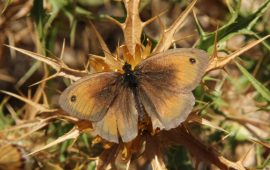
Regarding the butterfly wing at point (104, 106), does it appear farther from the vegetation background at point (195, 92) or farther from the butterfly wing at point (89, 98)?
the vegetation background at point (195, 92)

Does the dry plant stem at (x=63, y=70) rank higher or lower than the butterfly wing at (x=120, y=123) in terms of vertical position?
higher

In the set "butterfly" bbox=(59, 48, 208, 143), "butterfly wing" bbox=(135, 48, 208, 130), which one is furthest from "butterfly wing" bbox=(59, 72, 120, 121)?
"butterfly wing" bbox=(135, 48, 208, 130)

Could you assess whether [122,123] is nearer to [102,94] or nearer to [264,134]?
[102,94]

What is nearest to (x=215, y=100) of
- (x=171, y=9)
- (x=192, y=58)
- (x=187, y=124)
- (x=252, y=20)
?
(x=252, y=20)

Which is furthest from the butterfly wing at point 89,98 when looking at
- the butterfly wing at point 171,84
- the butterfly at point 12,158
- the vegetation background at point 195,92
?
the butterfly at point 12,158

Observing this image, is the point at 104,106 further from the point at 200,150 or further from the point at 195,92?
the point at 195,92

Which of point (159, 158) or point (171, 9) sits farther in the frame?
point (171, 9)

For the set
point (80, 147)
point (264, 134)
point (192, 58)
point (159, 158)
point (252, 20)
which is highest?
point (192, 58)

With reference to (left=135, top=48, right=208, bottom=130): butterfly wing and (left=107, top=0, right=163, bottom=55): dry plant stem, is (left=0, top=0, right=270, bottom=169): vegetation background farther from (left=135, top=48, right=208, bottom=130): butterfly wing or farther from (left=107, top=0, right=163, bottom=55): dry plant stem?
(left=135, top=48, right=208, bottom=130): butterfly wing

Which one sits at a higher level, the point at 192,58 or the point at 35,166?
the point at 192,58
